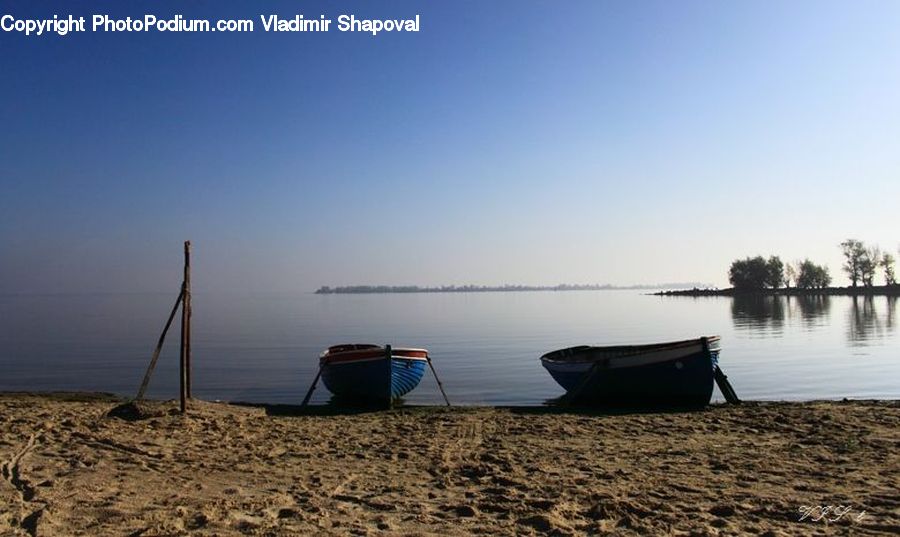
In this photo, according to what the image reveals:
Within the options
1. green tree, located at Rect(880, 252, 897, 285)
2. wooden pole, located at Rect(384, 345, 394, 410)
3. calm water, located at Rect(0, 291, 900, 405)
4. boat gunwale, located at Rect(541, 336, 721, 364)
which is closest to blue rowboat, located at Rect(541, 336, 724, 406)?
boat gunwale, located at Rect(541, 336, 721, 364)

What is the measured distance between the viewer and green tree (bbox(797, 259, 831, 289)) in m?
162

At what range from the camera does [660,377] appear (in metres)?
17.5

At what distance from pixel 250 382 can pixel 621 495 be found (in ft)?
69.1

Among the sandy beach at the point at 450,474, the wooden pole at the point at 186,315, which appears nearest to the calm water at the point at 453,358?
the wooden pole at the point at 186,315

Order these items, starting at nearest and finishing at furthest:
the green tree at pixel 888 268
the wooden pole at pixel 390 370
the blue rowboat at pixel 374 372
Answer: the wooden pole at pixel 390 370
the blue rowboat at pixel 374 372
the green tree at pixel 888 268

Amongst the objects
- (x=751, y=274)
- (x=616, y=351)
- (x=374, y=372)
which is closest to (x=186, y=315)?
(x=374, y=372)

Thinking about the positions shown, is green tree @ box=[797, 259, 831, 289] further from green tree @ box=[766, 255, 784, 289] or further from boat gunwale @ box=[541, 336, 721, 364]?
boat gunwale @ box=[541, 336, 721, 364]

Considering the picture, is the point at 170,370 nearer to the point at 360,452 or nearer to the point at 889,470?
the point at 360,452

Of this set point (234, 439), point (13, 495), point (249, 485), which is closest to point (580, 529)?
point (249, 485)

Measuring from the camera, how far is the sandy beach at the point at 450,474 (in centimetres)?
692

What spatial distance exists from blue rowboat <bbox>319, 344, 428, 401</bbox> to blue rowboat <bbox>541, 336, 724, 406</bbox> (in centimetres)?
503
